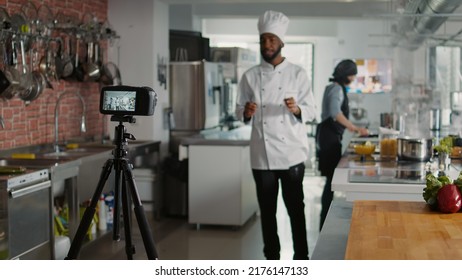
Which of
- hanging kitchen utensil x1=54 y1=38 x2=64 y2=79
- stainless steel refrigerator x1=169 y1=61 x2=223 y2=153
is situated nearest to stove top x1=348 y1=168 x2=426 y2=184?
hanging kitchen utensil x1=54 y1=38 x2=64 y2=79

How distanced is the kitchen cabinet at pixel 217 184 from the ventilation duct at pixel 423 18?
5.47 ft

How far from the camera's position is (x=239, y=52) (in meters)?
9.38

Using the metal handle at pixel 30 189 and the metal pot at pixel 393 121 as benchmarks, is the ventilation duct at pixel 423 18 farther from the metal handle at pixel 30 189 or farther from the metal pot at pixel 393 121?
the metal handle at pixel 30 189

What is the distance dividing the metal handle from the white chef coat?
116 cm

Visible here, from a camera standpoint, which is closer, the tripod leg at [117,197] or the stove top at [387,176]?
the tripod leg at [117,197]

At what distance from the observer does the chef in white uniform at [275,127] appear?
4297 mm

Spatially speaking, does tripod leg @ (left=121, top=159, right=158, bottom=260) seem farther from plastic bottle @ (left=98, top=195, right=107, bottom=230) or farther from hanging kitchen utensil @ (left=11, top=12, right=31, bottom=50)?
plastic bottle @ (left=98, top=195, right=107, bottom=230)

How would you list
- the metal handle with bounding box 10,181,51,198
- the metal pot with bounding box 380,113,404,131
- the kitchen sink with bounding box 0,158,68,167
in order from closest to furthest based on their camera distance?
the metal handle with bounding box 10,181,51,198 < the kitchen sink with bounding box 0,158,68,167 < the metal pot with bounding box 380,113,404,131

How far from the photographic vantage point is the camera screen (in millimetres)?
2816

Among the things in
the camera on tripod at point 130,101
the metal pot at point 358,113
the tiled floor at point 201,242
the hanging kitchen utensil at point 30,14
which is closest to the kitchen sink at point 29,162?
the tiled floor at point 201,242

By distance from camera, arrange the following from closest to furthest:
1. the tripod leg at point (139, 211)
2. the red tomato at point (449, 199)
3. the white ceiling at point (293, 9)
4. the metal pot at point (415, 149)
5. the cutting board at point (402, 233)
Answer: the cutting board at point (402, 233)
the red tomato at point (449, 199)
the tripod leg at point (139, 211)
the metal pot at point (415, 149)
the white ceiling at point (293, 9)

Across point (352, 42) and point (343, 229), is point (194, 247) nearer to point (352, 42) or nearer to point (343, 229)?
point (343, 229)

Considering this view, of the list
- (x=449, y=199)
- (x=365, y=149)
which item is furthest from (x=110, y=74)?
(x=449, y=199)
